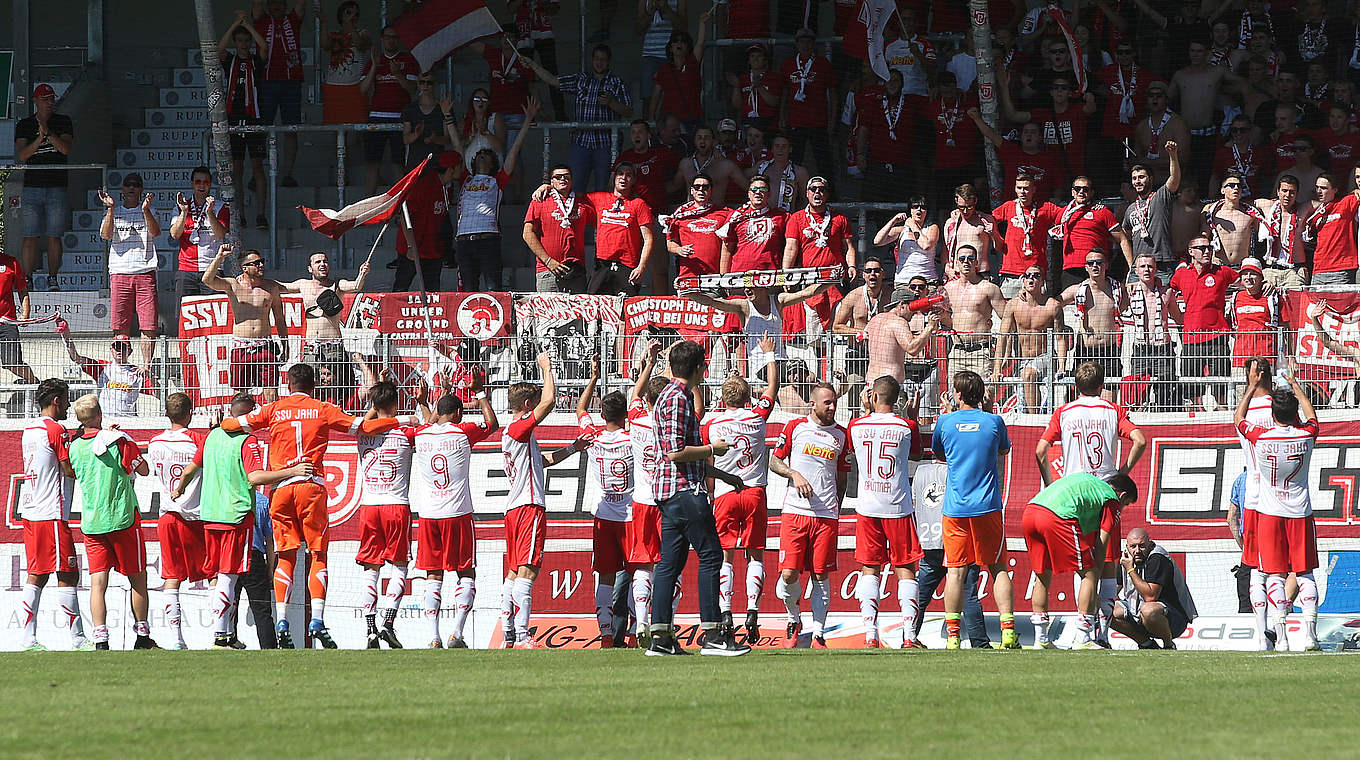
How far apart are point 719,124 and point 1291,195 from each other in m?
6.54

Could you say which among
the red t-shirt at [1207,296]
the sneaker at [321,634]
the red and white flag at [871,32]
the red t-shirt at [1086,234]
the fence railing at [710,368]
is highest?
the red and white flag at [871,32]

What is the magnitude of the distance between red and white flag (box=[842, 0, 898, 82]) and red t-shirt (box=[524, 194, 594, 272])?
4256 mm

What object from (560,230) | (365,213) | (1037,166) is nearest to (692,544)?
(560,230)

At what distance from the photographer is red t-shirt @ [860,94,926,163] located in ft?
63.0

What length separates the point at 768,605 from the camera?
1274cm

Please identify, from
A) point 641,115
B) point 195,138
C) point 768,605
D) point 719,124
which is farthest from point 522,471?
point 195,138

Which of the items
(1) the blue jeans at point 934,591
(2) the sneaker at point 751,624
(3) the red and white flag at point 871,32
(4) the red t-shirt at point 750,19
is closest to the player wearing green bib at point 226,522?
(2) the sneaker at point 751,624

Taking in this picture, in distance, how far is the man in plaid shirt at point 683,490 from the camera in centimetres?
968

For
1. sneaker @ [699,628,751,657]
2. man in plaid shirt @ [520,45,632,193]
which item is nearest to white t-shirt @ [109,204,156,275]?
man in plaid shirt @ [520,45,632,193]

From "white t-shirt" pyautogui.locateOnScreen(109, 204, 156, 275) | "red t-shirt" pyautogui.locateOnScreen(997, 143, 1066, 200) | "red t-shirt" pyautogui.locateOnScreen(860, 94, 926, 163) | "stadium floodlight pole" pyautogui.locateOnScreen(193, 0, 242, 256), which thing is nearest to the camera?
"white t-shirt" pyautogui.locateOnScreen(109, 204, 156, 275)

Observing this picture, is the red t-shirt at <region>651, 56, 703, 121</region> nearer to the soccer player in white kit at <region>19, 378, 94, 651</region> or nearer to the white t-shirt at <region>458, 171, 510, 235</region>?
the white t-shirt at <region>458, 171, 510, 235</region>

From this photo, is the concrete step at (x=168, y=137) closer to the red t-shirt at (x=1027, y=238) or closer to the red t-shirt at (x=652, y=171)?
the red t-shirt at (x=652, y=171)

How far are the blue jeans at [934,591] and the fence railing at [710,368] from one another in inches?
56.2

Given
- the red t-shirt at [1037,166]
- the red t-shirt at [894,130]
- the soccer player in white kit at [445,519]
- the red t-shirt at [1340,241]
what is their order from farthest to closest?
1. the red t-shirt at [894,130]
2. the red t-shirt at [1037,166]
3. the red t-shirt at [1340,241]
4. the soccer player in white kit at [445,519]
